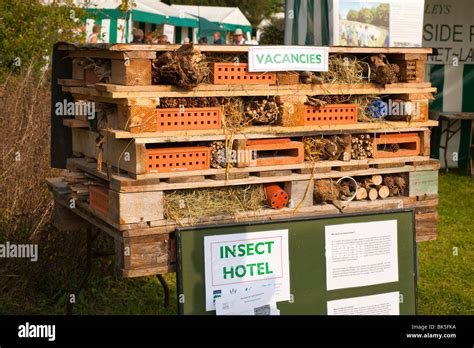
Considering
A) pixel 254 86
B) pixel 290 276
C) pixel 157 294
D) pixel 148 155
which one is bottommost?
pixel 157 294

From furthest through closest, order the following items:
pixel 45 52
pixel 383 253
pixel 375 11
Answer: pixel 45 52
pixel 375 11
pixel 383 253

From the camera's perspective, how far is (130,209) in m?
4.46

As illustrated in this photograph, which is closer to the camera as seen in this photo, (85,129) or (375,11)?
(85,129)

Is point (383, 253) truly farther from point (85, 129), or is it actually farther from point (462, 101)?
point (462, 101)

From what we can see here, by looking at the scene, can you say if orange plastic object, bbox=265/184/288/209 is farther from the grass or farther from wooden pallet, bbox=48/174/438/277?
the grass

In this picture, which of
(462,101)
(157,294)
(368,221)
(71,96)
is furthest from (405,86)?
(462,101)

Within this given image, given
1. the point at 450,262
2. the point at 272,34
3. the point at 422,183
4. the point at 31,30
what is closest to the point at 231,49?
the point at 422,183

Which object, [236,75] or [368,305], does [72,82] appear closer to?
[236,75]

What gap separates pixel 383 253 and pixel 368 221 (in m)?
0.24

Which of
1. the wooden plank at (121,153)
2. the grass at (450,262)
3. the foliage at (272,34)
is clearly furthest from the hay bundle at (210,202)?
the foliage at (272,34)

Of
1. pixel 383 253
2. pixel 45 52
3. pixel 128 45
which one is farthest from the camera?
pixel 45 52

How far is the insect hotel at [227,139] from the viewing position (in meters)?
4.50

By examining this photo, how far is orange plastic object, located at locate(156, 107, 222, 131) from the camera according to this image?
4.55m

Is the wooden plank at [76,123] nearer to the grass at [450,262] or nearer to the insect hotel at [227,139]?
the insect hotel at [227,139]
